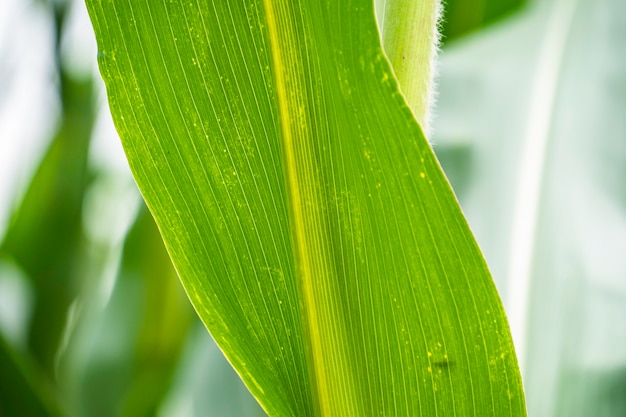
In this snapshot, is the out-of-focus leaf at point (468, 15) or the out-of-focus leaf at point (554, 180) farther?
the out-of-focus leaf at point (468, 15)

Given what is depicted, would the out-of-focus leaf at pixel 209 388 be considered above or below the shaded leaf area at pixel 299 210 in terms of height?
below

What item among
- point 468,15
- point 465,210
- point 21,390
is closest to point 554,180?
point 465,210

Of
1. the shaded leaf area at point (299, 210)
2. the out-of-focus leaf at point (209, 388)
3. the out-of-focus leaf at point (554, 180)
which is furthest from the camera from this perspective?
the out-of-focus leaf at point (209, 388)

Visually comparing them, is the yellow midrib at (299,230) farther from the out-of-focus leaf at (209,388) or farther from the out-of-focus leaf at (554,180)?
the out-of-focus leaf at (209,388)

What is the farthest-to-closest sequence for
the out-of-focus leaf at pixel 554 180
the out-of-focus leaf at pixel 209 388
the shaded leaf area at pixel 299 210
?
the out-of-focus leaf at pixel 209 388 < the out-of-focus leaf at pixel 554 180 < the shaded leaf area at pixel 299 210

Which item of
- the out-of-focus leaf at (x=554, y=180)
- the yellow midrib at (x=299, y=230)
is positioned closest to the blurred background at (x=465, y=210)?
the out-of-focus leaf at (x=554, y=180)

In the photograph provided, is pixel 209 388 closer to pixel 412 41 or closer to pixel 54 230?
pixel 54 230

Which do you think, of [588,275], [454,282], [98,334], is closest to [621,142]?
[588,275]
